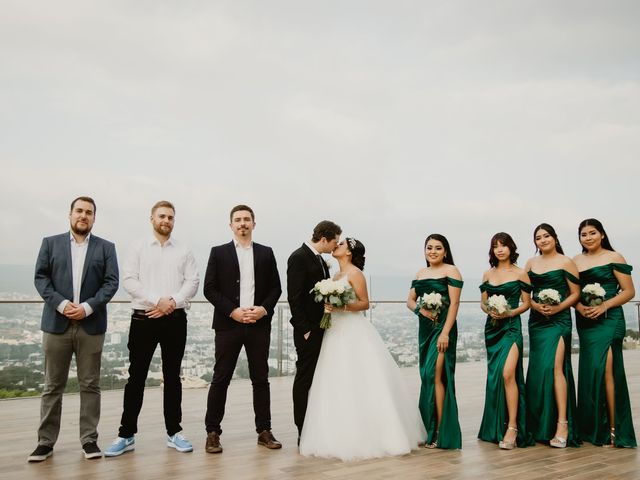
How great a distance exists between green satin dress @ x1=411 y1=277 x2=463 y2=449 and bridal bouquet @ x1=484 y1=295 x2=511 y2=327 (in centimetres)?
28

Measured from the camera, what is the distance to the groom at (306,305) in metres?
4.05

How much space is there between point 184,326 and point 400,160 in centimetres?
1354

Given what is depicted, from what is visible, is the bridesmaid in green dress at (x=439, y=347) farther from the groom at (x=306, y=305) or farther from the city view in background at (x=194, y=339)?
the groom at (x=306, y=305)

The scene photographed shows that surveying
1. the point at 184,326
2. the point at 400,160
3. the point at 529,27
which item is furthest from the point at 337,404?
the point at 400,160

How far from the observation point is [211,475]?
336cm

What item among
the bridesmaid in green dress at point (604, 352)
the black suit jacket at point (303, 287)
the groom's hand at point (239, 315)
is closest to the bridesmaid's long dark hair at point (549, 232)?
the bridesmaid in green dress at point (604, 352)

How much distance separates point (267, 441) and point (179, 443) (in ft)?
2.19

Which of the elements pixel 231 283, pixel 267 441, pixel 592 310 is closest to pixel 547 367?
pixel 592 310

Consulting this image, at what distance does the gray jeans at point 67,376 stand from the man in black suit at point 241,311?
2.74 ft

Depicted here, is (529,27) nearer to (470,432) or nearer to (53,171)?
(470,432)

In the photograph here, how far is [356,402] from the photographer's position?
3.82 meters

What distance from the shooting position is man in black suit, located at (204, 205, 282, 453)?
401 centimetres

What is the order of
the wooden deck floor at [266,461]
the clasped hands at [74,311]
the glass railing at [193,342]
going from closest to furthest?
1. the wooden deck floor at [266,461]
2. the clasped hands at [74,311]
3. the glass railing at [193,342]

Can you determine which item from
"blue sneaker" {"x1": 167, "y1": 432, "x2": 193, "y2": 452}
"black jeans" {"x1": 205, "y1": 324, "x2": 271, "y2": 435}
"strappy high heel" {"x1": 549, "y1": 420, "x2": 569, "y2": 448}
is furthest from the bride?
"strappy high heel" {"x1": 549, "y1": 420, "x2": 569, "y2": 448}
